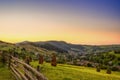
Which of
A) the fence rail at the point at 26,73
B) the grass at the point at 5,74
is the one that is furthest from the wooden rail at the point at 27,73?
the grass at the point at 5,74

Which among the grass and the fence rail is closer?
the fence rail

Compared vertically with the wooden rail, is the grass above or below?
below

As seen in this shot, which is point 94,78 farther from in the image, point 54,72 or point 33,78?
point 33,78

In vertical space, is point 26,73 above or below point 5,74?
above

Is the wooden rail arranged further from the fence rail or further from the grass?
the grass

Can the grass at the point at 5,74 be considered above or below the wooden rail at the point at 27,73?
below

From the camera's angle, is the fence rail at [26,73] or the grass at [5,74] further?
the grass at [5,74]

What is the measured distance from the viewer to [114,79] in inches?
931

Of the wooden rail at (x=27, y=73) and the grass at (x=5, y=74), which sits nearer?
the wooden rail at (x=27, y=73)

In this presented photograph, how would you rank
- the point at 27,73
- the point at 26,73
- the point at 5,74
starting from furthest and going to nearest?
1. the point at 5,74
2. the point at 26,73
3. the point at 27,73

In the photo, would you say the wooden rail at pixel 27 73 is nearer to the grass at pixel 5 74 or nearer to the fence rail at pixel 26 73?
the fence rail at pixel 26 73

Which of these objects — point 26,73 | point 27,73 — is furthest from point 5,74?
point 27,73

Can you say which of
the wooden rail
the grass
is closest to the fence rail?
the wooden rail

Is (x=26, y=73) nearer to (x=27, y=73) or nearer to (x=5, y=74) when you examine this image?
(x=27, y=73)
